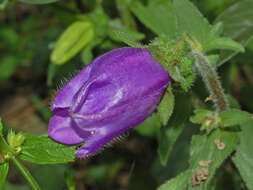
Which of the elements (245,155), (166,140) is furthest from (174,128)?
(245,155)

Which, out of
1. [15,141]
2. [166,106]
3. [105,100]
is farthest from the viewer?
[166,106]

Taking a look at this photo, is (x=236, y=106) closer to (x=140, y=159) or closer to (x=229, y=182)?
(x=229, y=182)

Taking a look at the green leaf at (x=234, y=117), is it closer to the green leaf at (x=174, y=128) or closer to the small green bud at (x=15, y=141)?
the green leaf at (x=174, y=128)

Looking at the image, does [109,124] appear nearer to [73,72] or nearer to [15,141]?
Answer: [15,141]

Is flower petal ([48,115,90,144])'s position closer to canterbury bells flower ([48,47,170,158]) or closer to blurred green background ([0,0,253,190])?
canterbury bells flower ([48,47,170,158])

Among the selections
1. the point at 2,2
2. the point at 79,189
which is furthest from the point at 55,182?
the point at 2,2

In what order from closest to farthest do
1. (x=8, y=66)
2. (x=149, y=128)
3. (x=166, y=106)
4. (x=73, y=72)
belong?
(x=166, y=106), (x=73, y=72), (x=149, y=128), (x=8, y=66)
